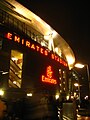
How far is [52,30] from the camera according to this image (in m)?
24.5

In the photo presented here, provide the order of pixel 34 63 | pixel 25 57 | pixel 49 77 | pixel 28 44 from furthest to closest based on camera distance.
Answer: pixel 49 77 < pixel 34 63 < pixel 28 44 < pixel 25 57

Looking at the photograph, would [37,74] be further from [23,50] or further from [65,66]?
[65,66]

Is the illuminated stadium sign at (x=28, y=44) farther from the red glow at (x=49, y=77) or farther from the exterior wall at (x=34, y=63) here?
the red glow at (x=49, y=77)

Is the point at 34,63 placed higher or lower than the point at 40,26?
lower

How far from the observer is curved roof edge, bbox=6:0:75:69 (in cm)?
1907

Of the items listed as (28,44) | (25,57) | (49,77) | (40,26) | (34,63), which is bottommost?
(49,77)

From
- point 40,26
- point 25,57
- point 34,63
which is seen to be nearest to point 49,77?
point 34,63

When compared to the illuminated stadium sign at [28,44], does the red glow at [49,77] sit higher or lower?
lower

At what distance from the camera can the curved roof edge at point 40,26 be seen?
19.1 metres

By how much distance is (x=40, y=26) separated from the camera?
23469 mm

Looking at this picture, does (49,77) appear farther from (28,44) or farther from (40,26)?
(40,26)

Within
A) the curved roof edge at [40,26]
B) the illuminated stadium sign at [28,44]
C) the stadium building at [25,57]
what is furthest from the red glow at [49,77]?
the curved roof edge at [40,26]

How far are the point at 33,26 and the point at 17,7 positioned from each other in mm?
4082

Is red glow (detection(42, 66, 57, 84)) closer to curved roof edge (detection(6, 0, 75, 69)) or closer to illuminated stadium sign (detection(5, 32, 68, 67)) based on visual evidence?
illuminated stadium sign (detection(5, 32, 68, 67))
